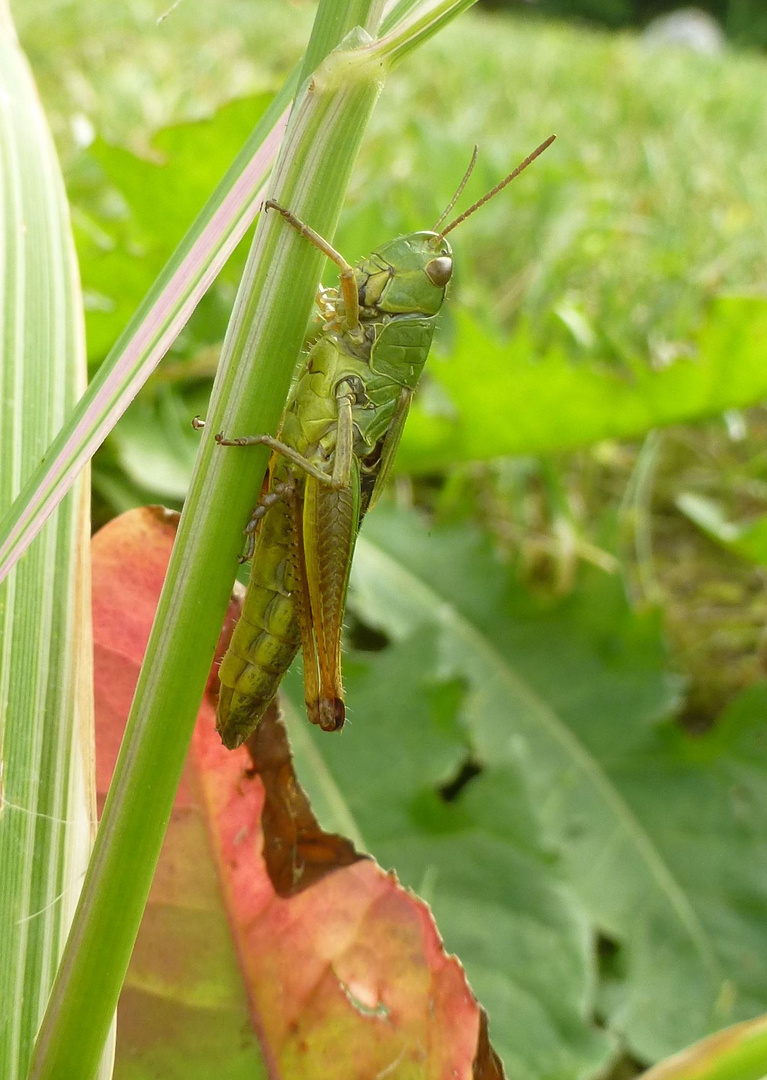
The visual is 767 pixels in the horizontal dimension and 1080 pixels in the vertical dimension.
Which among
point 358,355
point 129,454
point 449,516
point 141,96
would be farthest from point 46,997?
point 141,96

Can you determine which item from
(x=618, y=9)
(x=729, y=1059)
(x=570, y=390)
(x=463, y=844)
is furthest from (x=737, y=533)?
(x=618, y=9)

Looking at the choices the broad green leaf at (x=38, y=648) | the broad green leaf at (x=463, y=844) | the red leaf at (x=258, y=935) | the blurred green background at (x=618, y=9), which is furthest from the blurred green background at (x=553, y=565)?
the blurred green background at (x=618, y=9)

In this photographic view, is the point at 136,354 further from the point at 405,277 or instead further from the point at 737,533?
the point at 737,533

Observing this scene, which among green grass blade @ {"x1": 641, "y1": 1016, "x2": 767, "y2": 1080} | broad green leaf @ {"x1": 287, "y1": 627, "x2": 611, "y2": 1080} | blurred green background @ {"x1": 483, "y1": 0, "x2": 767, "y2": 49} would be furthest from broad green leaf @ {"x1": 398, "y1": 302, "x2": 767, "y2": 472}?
blurred green background @ {"x1": 483, "y1": 0, "x2": 767, "y2": 49}

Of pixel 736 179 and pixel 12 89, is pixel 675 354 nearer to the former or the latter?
pixel 12 89

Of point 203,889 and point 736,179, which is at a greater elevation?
point 736,179

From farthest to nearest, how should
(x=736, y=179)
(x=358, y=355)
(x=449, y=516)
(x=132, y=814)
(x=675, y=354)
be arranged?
(x=736, y=179) < (x=449, y=516) < (x=675, y=354) < (x=358, y=355) < (x=132, y=814)
